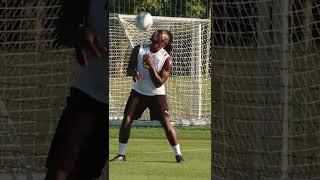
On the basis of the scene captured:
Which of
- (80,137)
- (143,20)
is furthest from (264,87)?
(143,20)

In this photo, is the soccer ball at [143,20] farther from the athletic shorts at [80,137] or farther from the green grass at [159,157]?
the athletic shorts at [80,137]

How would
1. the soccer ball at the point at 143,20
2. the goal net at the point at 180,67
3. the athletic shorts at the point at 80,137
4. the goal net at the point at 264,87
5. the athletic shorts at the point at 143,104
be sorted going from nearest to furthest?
the athletic shorts at the point at 80,137
the goal net at the point at 264,87
the athletic shorts at the point at 143,104
the soccer ball at the point at 143,20
the goal net at the point at 180,67

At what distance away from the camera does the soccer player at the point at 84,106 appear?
5.29 m

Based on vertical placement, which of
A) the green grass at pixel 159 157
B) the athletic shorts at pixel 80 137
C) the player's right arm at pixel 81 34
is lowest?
the green grass at pixel 159 157

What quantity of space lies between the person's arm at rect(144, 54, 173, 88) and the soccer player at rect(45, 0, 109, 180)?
2.46 meters

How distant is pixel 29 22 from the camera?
Result: 23.6 ft

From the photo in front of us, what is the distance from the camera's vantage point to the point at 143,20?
1005 centimetres

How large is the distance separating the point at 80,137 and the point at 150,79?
9.91 feet

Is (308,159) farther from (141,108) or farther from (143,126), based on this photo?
(143,126)

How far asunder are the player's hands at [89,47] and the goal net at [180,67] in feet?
17.6

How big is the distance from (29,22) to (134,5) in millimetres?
4520

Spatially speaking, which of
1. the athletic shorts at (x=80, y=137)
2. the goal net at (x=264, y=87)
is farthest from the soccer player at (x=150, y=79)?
the athletic shorts at (x=80, y=137)

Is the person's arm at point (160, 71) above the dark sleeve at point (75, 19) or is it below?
below

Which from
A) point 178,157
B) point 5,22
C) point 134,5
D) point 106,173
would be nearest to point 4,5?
point 5,22
